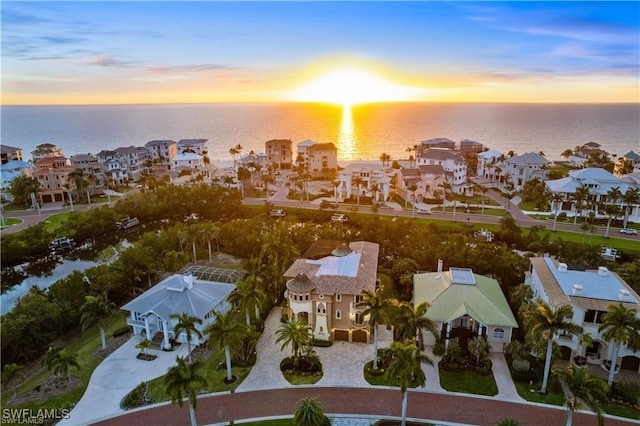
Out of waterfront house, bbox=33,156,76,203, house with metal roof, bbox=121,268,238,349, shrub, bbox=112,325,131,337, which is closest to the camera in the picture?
house with metal roof, bbox=121,268,238,349

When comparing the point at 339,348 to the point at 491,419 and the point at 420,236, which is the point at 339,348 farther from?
the point at 420,236

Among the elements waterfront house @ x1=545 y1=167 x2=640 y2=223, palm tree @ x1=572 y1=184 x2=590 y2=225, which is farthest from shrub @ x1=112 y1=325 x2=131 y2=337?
waterfront house @ x1=545 y1=167 x2=640 y2=223

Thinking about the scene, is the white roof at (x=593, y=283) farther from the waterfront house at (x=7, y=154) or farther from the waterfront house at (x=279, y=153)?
the waterfront house at (x=7, y=154)

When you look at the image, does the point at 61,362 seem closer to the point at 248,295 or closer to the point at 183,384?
the point at 183,384

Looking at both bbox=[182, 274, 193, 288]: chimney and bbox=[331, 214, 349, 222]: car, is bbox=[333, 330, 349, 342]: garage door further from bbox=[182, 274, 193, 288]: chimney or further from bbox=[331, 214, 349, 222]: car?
bbox=[331, 214, 349, 222]: car

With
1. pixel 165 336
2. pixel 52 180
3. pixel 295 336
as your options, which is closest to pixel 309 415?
pixel 295 336

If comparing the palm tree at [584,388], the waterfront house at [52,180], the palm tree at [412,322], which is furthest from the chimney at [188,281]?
the waterfront house at [52,180]
